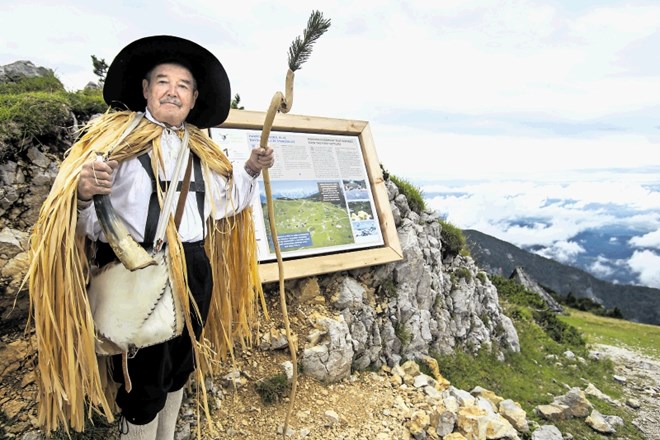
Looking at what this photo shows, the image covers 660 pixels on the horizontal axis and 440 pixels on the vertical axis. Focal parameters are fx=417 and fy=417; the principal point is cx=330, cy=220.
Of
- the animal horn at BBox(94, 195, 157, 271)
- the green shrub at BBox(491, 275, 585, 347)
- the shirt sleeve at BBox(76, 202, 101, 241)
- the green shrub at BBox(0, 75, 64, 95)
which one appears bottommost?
the green shrub at BBox(491, 275, 585, 347)

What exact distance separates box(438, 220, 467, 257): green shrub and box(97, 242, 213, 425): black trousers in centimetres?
625

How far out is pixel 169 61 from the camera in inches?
107

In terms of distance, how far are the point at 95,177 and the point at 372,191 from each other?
4.26 m

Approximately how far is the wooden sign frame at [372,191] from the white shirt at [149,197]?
1.77 metres

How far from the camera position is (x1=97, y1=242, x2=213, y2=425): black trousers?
8.62 feet

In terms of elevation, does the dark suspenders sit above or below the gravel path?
above

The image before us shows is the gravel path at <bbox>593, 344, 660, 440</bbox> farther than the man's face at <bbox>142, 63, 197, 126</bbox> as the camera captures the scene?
Yes

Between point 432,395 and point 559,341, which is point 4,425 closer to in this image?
point 432,395

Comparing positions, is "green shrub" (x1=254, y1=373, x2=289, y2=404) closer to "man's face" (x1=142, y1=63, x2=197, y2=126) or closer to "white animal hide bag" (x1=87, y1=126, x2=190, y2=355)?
"white animal hide bag" (x1=87, y1=126, x2=190, y2=355)

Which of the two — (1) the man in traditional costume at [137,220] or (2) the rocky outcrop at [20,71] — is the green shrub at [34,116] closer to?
(1) the man in traditional costume at [137,220]

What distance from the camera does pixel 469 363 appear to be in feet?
21.9

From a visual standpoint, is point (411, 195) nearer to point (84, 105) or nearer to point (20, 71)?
point (84, 105)

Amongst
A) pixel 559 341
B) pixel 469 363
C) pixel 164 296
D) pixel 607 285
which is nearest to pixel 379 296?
pixel 469 363

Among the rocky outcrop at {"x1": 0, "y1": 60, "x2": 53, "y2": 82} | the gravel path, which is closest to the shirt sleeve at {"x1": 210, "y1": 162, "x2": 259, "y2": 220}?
the rocky outcrop at {"x1": 0, "y1": 60, "x2": 53, "y2": 82}
